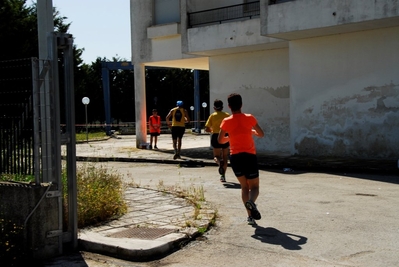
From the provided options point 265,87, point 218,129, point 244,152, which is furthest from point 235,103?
point 265,87

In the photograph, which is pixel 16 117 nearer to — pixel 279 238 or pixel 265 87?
pixel 279 238

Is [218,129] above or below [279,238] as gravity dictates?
above

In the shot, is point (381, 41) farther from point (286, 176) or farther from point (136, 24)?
point (136, 24)

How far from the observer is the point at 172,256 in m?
6.15

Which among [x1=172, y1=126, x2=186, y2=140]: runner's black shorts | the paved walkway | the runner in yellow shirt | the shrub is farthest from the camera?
[x1=172, y1=126, x2=186, y2=140]: runner's black shorts

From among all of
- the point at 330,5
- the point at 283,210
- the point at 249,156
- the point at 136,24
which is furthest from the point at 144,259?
the point at 136,24

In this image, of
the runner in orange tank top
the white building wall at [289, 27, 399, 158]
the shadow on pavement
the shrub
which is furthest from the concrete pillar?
the shadow on pavement

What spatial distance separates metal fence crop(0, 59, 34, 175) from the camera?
620 cm

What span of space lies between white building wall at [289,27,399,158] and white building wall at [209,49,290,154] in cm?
175

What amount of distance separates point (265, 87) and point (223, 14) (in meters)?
3.13

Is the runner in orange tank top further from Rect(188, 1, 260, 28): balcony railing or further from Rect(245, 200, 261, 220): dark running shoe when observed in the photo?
Rect(188, 1, 260, 28): balcony railing

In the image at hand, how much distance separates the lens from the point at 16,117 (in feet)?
20.8

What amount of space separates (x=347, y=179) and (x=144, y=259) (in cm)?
737

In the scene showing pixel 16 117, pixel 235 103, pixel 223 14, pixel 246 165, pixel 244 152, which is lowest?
pixel 246 165
